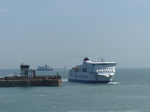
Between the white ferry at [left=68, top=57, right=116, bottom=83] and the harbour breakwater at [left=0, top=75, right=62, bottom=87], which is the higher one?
the white ferry at [left=68, top=57, right=116, bottom=83]

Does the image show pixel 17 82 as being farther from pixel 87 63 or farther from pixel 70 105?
pixel 70 105

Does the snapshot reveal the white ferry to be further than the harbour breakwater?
Yes

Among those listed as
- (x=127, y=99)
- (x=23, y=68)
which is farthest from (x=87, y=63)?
(x=127, y=99)

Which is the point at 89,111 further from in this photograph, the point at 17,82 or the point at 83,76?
the point at 83,76

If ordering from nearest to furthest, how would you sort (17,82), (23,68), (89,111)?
(89,111)
(17,82)
(23,68)

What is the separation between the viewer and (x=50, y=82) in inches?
2943

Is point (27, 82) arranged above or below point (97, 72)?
below

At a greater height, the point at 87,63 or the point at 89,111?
the point at 87,63

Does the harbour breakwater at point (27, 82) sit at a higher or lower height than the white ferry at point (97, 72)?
lower

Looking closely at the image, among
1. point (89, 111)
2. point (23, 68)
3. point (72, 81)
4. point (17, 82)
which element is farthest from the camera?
point (72, 81)

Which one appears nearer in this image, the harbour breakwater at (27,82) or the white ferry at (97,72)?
the harbour breakwater at (27,82)

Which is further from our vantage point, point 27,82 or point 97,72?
point 97,72

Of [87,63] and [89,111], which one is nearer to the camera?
[89,111]

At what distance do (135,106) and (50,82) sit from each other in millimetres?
31983
